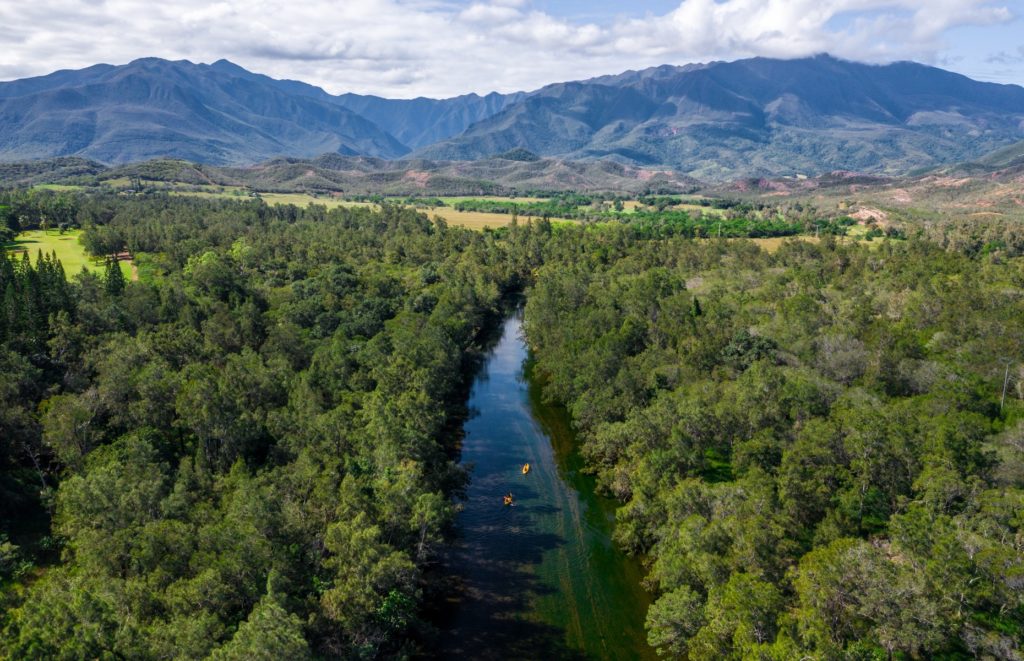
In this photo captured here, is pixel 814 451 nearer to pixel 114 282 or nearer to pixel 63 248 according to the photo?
pixel 114 282

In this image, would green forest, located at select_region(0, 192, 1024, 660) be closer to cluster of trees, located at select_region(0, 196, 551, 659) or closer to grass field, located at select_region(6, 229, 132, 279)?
cluster of trees, located at select_region(0, 196, 551, 659)

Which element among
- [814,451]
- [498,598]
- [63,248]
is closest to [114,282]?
[63,248]

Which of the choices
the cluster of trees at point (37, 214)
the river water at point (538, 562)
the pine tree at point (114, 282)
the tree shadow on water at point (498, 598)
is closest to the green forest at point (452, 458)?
the pine tree at point (114, 282)

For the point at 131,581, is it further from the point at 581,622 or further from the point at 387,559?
the point at 581,622

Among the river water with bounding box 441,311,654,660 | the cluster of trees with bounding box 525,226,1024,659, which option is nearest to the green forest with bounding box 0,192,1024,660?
the cluster of trees with bounding box 525,226,1024,659

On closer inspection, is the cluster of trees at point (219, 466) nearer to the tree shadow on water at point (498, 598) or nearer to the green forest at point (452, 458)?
the green forest at point (452, 458)

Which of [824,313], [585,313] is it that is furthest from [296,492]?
[824,313]
